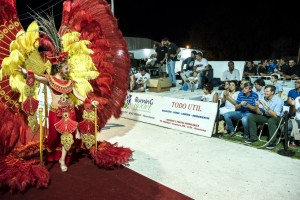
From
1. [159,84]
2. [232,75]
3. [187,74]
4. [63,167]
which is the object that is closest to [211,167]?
[63,167]

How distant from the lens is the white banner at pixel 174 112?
7.41 metres

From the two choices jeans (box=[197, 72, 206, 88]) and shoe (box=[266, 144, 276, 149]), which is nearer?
shoe (box=[266, 144, 276, 149])

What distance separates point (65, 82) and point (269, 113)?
4465 mm

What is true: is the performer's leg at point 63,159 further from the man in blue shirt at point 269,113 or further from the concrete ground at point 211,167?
the man in blue shirt at point 269,113

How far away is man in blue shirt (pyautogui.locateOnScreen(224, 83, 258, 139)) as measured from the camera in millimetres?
7000

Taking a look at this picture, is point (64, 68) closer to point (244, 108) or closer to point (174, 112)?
point (174, 112)

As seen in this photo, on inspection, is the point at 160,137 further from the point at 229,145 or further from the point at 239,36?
the point at 239,36

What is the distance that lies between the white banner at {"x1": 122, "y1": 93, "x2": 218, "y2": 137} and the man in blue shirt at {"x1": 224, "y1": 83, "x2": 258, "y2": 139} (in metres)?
0.48

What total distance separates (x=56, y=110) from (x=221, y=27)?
34856 millimetres

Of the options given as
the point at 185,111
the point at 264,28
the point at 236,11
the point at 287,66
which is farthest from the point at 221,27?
the point at 185,111

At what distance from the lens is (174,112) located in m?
8.12

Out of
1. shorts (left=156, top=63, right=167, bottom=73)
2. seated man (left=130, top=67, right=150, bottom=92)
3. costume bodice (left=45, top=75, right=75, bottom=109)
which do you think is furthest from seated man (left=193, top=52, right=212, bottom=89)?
costume bodice (left=45, top=75, right=75, bottom=109)

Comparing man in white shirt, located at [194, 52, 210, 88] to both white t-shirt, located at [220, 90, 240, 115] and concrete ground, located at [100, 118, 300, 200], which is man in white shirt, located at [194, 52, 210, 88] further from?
concrete ground, located at [100, 118, 300, 200]

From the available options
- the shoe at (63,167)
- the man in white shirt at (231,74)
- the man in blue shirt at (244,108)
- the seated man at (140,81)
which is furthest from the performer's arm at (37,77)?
the man in white shirt at (231,74)
